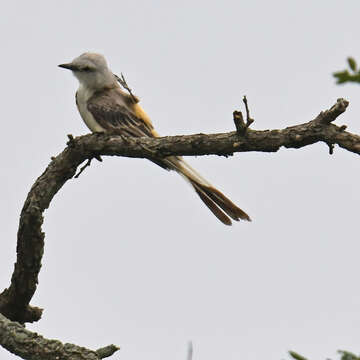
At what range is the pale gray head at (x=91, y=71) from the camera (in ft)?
33.3

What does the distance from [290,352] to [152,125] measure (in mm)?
6629

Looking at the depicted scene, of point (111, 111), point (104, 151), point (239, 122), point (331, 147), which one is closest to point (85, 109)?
point (111, 111)

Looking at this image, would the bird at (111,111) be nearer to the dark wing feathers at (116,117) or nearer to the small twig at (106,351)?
the dark wing feathers at (116,117)

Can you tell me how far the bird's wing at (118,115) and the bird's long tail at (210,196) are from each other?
3.83ft

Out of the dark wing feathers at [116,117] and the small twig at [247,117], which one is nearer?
the small twig at [247,117]

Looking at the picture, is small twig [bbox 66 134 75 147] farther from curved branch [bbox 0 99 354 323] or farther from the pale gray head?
the pale gray head

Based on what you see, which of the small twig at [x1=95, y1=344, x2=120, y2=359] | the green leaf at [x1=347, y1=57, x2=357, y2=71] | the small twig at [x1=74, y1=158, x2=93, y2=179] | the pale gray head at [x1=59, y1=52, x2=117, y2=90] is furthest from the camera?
the pale gray head at [x1=59, y1=52, x2=117, y2=90]

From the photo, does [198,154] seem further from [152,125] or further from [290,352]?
[152,125]

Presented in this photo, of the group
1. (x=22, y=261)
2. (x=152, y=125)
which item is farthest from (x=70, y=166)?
(x=152, y=125)

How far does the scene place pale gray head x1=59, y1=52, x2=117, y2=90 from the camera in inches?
400

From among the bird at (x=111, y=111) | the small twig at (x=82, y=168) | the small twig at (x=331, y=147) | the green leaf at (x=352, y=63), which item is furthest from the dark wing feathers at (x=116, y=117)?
the green leaf at (x=352, y=63)

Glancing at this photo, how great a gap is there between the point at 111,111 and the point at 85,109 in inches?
17.9

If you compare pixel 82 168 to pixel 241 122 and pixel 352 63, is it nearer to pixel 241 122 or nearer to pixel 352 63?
pixel 241 122

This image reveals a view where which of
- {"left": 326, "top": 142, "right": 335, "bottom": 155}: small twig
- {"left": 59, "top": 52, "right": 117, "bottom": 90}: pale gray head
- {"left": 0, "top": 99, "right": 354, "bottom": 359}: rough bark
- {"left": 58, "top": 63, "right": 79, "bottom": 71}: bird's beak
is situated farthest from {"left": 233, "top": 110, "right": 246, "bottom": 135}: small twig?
{"left": 58, "top": 63, "right": 79, "bottom": 71}: bird's beak
